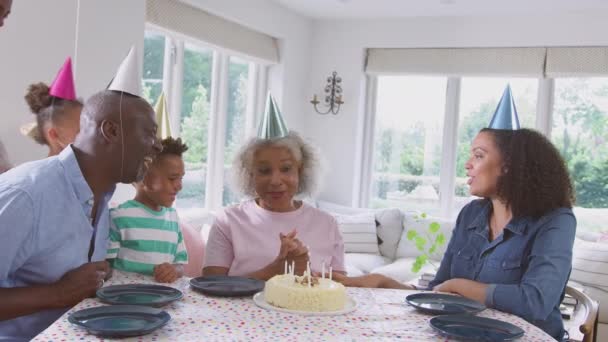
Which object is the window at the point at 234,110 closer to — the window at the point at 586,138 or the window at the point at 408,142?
the window at the point at 408,142

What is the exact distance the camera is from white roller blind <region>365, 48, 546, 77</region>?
556cm

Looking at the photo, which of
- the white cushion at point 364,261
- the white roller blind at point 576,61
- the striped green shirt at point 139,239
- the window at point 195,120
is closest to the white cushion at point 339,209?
the white cushion at point 364,261

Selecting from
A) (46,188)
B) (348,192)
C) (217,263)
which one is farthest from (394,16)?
(46,188)

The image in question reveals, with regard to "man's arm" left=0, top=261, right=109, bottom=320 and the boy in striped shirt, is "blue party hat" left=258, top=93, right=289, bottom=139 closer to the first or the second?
the boy in striped shirt

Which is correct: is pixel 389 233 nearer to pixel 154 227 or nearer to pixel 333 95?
pixel 333 95

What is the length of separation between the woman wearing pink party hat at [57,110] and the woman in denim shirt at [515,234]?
1.24 m

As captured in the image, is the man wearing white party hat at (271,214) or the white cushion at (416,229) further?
the white cushion at (416,229)

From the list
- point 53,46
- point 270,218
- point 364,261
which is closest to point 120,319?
point 270,218

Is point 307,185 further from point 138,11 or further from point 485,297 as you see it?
point 138,11

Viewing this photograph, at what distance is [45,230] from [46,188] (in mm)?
99

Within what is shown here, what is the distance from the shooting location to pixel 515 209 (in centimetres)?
203

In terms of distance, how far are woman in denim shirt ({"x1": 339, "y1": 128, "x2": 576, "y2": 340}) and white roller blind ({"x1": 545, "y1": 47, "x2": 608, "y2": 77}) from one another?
12.0 ft

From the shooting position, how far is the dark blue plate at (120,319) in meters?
1.28

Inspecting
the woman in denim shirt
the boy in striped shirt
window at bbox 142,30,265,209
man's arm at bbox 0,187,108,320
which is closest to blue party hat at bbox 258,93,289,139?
the boy in striped shirt
